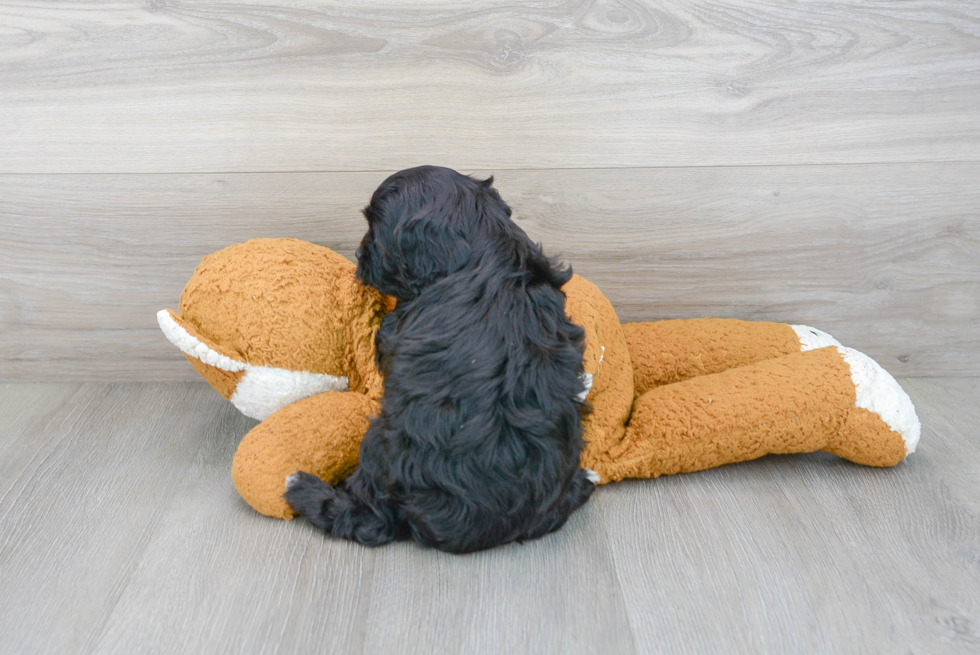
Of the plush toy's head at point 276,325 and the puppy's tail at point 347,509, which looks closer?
the puppy's tail at point 347,509

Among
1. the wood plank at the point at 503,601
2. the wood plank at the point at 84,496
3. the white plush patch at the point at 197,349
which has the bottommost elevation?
the wood plank at the point at 84,496

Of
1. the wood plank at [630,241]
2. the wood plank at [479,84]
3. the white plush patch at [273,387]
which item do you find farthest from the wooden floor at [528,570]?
the wood plank at [479,84]

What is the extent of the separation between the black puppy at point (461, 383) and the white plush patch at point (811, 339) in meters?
0.51

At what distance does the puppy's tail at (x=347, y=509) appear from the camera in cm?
94

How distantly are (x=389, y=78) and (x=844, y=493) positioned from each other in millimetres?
989

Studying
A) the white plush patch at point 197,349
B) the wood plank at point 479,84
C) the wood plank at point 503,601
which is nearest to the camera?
the wood plank at point 503,601

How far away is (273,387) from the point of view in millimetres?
1056

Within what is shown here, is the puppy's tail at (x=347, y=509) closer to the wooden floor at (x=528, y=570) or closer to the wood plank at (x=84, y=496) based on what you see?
the wooden floor at (x=528, y=570)

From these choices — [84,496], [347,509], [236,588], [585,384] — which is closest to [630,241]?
[585,384]

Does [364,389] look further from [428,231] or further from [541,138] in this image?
[541,138]

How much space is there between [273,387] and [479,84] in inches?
24.4

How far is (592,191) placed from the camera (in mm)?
1312

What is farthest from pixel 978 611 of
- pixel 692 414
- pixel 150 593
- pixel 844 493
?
pixel 150 593

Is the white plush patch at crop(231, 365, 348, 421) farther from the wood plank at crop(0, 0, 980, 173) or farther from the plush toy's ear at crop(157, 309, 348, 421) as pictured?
the wood plank at crop(0, 0, 980, 173)
